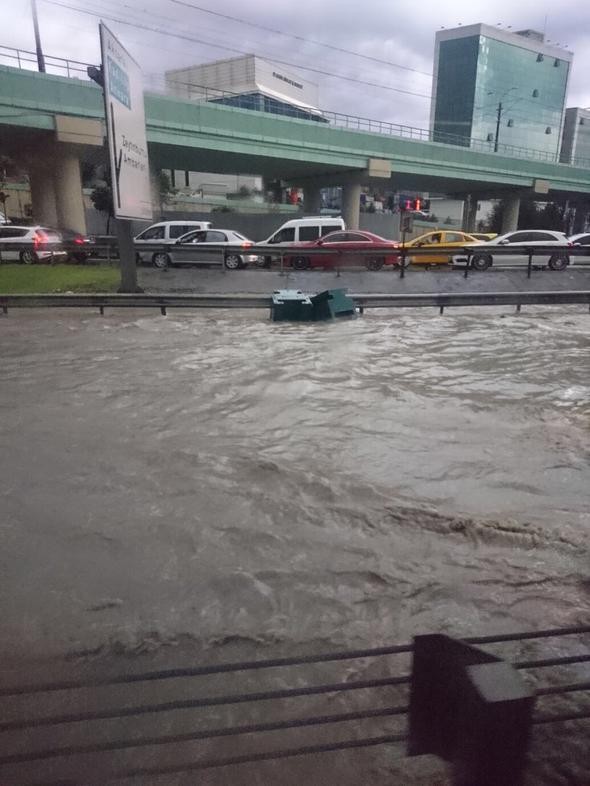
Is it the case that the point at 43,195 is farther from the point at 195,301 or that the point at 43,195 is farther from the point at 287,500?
the point at 287,500

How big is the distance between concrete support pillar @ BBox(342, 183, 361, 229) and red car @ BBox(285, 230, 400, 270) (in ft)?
73.1

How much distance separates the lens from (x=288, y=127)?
3588 cm

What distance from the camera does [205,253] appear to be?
19.8m

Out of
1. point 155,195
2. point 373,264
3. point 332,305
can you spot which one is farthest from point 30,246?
point 155,195

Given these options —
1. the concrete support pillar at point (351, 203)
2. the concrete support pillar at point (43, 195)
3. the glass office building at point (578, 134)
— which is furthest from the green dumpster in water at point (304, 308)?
the glass office building at point (578, 134)

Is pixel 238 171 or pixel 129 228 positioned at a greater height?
pixel 238 171

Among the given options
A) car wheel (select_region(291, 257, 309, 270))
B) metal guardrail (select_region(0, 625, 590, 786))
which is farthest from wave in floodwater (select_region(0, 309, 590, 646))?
car wheel (select_region(291, 257, 309, 270))

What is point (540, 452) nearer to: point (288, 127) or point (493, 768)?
point (493, 768)

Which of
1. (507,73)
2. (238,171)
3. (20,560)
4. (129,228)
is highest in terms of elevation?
(507,73)

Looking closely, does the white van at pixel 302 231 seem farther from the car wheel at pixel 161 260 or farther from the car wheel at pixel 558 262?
the car wheel at pixel 558 262

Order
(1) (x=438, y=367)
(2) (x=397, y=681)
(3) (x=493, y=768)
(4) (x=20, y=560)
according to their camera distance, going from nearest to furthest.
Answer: (3) (x=493, y=768) → (2) (x=397, y=681) → (4) (x=20, y=560) → (1) (x=438, y=367)

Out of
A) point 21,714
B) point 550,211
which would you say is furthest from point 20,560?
point 550,211

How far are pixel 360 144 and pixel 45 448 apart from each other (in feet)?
129

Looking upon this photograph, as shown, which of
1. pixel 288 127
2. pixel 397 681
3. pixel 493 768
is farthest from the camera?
pixel 288 127
